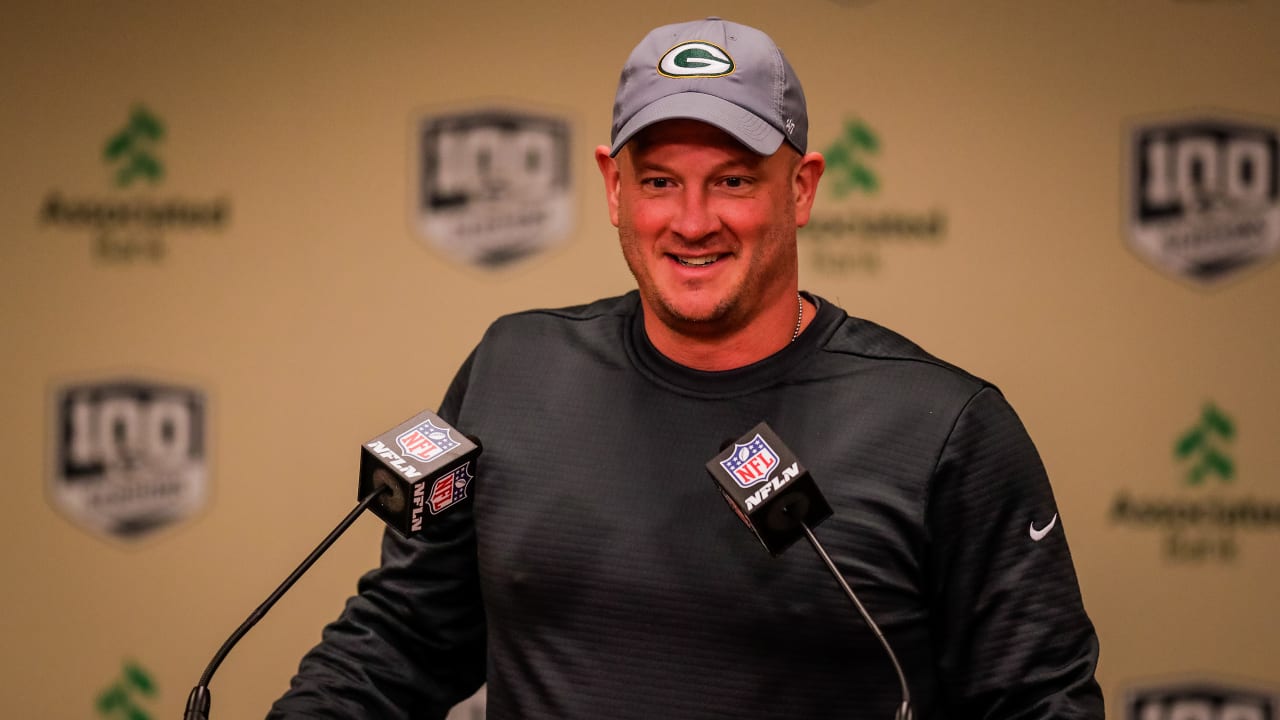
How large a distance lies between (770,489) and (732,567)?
24 cm

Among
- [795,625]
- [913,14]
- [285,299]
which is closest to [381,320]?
[285,299]

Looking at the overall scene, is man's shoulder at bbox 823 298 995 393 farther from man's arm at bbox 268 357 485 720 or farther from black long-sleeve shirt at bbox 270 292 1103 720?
man's arm at bbox 268 357 485 720

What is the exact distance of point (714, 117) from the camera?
1271mm

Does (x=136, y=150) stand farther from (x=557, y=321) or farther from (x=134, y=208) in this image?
(x=557, y=321)

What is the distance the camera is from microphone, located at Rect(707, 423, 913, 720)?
1054 millimetres

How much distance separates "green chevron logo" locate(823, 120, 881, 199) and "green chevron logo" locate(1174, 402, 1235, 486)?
677 mm

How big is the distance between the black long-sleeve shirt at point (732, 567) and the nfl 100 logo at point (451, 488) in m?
0.10

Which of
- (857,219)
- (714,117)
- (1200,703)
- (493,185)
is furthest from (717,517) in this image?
(1200,703)

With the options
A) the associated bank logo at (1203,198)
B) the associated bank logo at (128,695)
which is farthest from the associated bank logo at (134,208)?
the associated bank logo at (1203,198)

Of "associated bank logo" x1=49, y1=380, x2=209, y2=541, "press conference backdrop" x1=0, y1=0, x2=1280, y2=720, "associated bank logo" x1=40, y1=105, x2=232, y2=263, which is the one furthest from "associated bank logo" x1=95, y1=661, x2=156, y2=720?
"associated bank logo" x1=40, y1=105, x2=232, y2=263

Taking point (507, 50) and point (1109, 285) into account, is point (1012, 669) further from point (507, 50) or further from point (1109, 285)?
point (507, 50)

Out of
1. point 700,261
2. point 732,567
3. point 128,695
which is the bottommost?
point 128,695

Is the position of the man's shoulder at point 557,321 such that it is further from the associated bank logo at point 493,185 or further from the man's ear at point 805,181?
the associated bank logo at point 493,185

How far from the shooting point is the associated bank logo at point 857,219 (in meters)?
2.14
